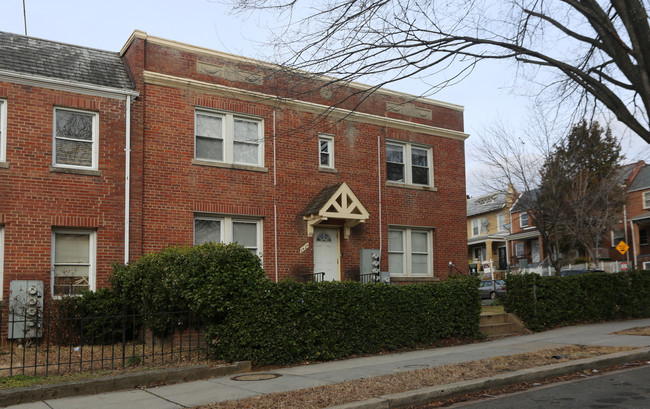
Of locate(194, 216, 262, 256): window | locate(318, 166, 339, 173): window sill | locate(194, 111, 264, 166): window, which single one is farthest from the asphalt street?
locate(318, 166, 339, 173): window sill

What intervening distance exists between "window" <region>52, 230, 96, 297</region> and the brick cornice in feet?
13.6

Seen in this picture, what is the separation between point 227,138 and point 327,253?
4293 millimetres

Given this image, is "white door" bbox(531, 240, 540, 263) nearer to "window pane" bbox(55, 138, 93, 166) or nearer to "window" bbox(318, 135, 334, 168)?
"window" bbox(318, 135, 334, 168)

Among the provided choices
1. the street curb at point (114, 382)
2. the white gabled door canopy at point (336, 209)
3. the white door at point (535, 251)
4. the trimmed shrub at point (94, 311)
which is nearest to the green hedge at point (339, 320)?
the street curb at point (114, 382)

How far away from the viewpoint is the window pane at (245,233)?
15.2m

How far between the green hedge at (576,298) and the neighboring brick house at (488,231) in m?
32.9

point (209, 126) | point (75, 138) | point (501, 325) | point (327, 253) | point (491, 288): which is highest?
point (209, 126)

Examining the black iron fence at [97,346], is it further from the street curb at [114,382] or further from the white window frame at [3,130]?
the white window frame at [3,130]

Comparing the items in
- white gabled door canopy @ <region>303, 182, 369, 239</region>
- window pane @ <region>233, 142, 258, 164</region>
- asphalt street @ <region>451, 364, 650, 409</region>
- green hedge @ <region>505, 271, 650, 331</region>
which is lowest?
asphalt street @ <region>451, 364, 650, 409</region>

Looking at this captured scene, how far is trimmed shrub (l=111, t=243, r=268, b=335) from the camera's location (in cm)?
976

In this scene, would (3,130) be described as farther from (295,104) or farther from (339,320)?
(339,320)

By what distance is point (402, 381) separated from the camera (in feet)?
26.8

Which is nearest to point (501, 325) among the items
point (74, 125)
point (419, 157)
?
point (419, 157)

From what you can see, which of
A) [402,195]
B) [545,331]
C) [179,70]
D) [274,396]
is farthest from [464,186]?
[274,396]
